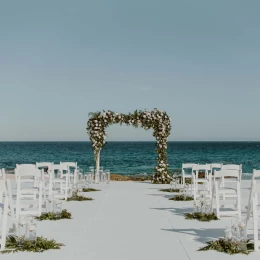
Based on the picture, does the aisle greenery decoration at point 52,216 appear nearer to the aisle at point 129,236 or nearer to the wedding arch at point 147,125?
the aisle at point 129,236

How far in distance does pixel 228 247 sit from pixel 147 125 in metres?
13.8

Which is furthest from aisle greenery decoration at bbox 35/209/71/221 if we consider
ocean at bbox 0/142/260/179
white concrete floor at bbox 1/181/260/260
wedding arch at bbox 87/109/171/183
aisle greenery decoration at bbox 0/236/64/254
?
ocean at bbox 0/142/260/179

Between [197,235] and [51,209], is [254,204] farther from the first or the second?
[51,209]

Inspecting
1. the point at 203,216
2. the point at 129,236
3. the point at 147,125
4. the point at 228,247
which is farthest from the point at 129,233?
the point at 147,125

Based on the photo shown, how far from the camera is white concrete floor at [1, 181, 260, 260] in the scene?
6.40 meters

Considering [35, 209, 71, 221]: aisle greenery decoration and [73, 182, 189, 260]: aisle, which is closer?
[73, 182, 189, 260]: aisle

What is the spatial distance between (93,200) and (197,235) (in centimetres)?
582

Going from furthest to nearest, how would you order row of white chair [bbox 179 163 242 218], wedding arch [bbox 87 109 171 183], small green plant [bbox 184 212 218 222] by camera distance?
wedding arch [bbox 87 109 171 183], small green plant [bbox 184 212 218 222], row of white chair [bbox 179 163 242 218]

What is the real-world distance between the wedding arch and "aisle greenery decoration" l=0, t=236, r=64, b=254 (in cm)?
1319

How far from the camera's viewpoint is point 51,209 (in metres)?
10.0

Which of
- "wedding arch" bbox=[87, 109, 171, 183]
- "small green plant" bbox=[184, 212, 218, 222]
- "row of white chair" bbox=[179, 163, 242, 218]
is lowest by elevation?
"small green plant" bbox=[184, 212, 218, 222]

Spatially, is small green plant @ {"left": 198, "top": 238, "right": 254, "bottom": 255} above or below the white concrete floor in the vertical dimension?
above

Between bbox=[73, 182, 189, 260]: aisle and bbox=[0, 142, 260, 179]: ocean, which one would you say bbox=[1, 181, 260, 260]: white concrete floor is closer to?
bbox=[73, 182, 189, 260]: aisle

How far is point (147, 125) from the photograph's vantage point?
66.4ft
